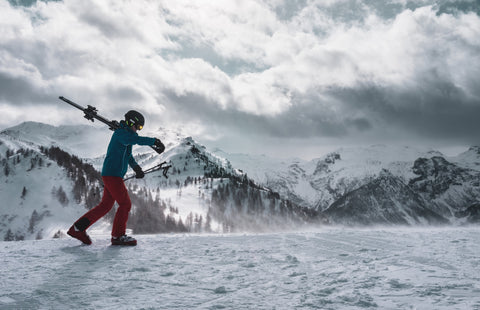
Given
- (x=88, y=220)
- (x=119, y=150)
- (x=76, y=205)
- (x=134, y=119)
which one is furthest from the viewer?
(x=76, y=205)

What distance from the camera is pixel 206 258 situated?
21.9 feet

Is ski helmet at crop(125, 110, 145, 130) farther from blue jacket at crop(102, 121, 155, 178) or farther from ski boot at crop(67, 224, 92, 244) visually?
ski boot at crop(67, 224, 92, 244)

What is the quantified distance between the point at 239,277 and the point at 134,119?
20.0ft

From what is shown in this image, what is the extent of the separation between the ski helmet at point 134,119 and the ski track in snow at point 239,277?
3504 millimetres

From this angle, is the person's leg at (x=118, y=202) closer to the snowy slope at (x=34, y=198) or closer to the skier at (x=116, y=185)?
the skier at (x=116, y=185)

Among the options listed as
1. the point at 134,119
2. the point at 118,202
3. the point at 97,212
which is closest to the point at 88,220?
the point at 97,212

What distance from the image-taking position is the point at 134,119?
9383mm

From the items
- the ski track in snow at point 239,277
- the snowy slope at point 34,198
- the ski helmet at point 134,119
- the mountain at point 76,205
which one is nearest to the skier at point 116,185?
the ski helmet at point 134,119

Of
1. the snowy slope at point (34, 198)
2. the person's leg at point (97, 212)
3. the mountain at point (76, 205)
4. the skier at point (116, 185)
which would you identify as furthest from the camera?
the mountain at point (76, 205)

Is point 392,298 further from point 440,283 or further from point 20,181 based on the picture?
point 20,181

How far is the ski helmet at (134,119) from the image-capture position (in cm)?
930

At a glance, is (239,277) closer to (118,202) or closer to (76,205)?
(118,202)

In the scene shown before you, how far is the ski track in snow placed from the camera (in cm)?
391

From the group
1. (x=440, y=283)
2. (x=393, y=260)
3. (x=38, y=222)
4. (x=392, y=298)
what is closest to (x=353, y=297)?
(x=392, y=298)
